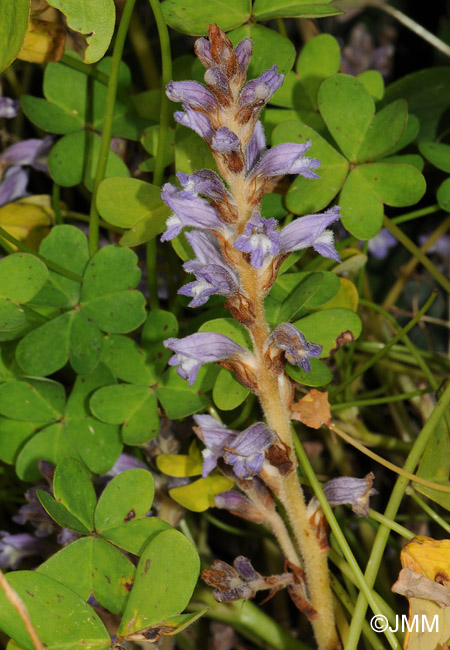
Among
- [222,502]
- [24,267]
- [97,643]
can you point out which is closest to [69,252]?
[24,267]

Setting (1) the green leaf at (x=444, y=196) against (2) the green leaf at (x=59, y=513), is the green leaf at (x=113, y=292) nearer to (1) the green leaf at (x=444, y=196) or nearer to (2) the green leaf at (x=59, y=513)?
(2) the green leaf at (x=59, y=513)

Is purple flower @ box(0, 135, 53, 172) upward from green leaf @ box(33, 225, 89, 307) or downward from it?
upward

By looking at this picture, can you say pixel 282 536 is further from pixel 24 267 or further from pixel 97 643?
pixel 24 267

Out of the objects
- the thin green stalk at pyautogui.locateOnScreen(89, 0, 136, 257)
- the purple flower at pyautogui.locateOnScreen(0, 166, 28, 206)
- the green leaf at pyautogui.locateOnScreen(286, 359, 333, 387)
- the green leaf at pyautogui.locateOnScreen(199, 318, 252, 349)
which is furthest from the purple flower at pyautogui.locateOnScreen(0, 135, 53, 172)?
the green leaf at pyautogui.locateOnScreen(286, 359, 333, 387)

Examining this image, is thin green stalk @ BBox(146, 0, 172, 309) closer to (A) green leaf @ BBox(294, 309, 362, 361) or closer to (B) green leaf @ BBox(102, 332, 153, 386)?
(B) green leaf @ BBox(102, 332, 153, 386)

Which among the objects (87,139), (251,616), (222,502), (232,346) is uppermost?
(87,139)

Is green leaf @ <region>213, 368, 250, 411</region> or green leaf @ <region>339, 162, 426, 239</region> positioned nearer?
green leaf @ <region>213, 368, 250, 411</region>
